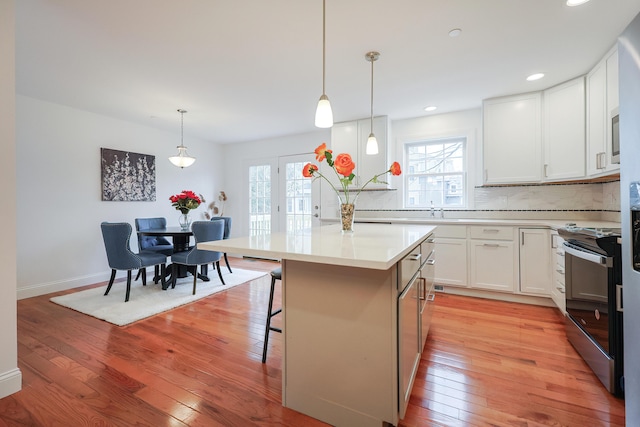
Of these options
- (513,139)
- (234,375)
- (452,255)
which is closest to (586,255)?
(452,255)

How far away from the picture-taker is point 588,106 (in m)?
2.81

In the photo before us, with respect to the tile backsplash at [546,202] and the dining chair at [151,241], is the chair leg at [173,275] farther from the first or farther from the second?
the tile backsplash at [546,202]

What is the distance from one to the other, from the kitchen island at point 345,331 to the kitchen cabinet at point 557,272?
73.1 inches

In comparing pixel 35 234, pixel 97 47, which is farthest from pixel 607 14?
pixel 35 234

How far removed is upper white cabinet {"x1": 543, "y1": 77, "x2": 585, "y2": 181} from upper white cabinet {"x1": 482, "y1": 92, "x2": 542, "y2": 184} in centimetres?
8

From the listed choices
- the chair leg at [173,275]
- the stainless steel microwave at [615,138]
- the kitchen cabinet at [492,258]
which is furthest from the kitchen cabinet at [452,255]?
the chair leg at [173,275]

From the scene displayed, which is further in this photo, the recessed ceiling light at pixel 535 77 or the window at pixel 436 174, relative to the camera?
the window at pixel 436 174

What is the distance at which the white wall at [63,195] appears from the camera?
3.47m

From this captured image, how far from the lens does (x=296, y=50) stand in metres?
2.46

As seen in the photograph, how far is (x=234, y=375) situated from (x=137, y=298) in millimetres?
2148

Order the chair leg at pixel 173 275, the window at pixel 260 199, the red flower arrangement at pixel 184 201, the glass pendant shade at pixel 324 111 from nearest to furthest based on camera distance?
1. the glass pendant shade at pixel 324 111
2. the chair leg at pixel 173 275
3. the red flower arrangement at pixel 184 201
4. the window at pixel 260 199

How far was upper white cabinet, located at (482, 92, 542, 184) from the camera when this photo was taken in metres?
3.27

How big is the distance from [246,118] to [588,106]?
160 inches

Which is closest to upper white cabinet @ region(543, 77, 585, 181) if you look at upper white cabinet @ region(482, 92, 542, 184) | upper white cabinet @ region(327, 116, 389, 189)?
upper white cabinet @ region(482, 92, 542, 184)
